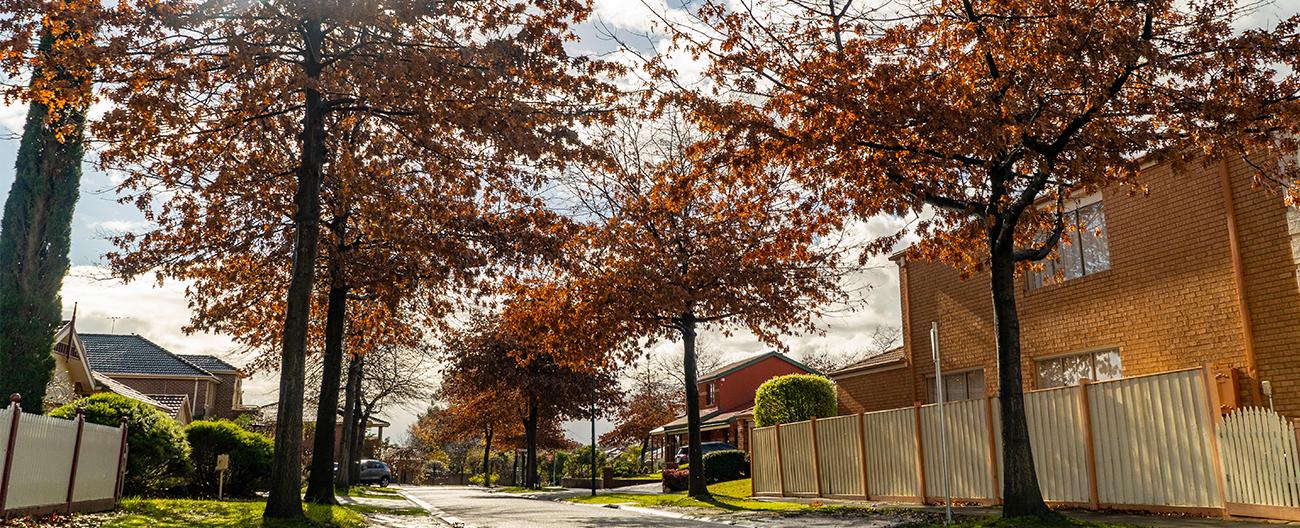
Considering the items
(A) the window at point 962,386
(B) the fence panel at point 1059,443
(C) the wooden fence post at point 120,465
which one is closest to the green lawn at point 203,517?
(C) the wooden fence post at point 120,465

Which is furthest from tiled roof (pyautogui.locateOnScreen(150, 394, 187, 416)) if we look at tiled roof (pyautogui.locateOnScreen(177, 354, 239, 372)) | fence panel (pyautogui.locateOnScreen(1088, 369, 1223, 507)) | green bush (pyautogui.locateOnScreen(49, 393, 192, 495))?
fence panel (pyautogui.locateOnScreen(1088, 369, 1223, 507))

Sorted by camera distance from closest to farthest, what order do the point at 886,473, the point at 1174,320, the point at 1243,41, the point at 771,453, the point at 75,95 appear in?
the point at 1243,41, the point at 75,95, the point at 1174,320, the point at 886,473, the point at 771,453

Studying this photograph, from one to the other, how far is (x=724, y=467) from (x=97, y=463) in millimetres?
22332

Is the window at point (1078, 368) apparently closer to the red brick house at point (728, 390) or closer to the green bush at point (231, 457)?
the green bush at point (231, 457)

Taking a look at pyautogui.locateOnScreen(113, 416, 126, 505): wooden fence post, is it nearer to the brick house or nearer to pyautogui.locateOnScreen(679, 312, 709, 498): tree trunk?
pyautogui.locateOnScreen(679, 312, 709, 498): tree trunk

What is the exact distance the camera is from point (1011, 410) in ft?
40.3

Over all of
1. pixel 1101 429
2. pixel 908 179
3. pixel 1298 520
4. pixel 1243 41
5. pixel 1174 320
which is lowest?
pixel 1298 520

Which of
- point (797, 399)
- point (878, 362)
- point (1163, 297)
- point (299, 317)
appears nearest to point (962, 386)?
point (878, 362)

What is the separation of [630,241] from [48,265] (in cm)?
1290

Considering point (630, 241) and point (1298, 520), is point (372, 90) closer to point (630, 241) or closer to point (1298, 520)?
point (630, 241)

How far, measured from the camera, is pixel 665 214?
2412 centimetres

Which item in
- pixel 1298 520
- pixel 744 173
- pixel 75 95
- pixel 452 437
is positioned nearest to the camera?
pixel 1298 520

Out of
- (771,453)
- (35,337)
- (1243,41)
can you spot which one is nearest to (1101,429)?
(1243,41)

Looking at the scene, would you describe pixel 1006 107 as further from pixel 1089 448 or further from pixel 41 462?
pixel 41 462
